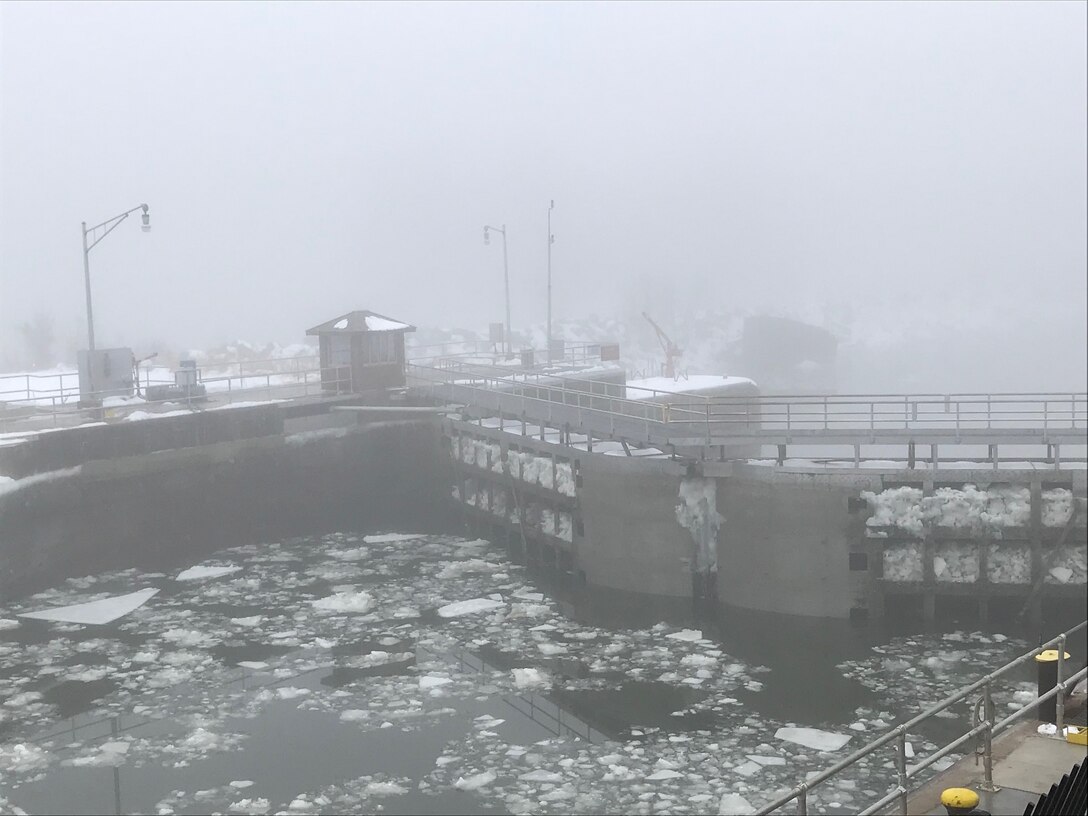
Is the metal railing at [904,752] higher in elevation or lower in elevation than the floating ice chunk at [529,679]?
higher

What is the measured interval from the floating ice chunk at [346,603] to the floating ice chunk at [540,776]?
760cm

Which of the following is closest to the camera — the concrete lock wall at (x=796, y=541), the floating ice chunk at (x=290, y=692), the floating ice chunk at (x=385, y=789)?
the floating ice chunk at (x=385, y=789)

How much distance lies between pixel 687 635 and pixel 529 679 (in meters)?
3.49

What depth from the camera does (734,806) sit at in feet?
43.4

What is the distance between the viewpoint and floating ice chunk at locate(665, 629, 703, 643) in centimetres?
1972

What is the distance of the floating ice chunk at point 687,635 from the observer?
1972cm

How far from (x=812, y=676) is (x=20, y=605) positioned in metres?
15.0

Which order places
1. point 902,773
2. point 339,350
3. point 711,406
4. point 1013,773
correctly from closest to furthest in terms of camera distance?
1. point 902,773
2. point 1013,773
3. point 711,406
4. point 339,350

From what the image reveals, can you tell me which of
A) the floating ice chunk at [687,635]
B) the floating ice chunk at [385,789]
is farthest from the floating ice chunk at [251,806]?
the floating ice chunk at [687,635]

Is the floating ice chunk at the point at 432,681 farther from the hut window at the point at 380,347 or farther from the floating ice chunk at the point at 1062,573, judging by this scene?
the hut window at the point at 380,347

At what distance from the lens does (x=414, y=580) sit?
23.5m

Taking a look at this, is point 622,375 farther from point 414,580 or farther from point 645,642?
point 645,642

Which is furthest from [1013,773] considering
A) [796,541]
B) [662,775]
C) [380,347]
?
[380,347]

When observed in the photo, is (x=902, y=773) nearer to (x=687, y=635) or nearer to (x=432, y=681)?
(x=432, y=681)
